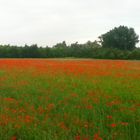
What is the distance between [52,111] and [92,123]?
62.1 inches

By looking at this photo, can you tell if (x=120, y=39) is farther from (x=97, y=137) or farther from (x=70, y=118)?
(x=97, y=137)

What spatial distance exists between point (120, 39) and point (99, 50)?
56.7 ft

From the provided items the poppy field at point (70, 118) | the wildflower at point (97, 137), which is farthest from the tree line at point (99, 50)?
the wildflower at point (97, 137)

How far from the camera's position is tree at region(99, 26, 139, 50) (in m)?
84.2

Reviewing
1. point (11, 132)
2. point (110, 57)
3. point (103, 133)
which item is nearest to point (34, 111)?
point (11, 132)

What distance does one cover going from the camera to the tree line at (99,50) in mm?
65500

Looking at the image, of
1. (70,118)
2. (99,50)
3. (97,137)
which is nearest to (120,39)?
(99,50)

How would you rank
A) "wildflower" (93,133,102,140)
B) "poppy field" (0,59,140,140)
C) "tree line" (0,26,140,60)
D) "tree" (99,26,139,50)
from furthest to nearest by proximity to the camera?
"tree" (99,26,139,50)
"tree line" (0,26,140,60)
"poppy field" (0,59,140,140)
"wildflower" (93,133,102,140)

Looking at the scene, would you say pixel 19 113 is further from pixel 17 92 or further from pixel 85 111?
pixel 17 92

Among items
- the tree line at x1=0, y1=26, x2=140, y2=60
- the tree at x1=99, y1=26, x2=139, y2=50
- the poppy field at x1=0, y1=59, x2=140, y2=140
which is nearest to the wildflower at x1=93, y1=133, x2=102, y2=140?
the poppy field at x1=0, y1=59, x2=140, y2=140

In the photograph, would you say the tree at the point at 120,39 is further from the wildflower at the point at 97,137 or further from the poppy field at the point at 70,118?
the wildflower at the point at 97,137

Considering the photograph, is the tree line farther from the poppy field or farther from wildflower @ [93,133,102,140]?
wildflower @ [93,133,102,140]

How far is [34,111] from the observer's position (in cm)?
797

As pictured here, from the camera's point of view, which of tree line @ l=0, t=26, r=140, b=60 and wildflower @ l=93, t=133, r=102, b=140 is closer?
wildflower @ l=93, t=133, r=102, b=140
